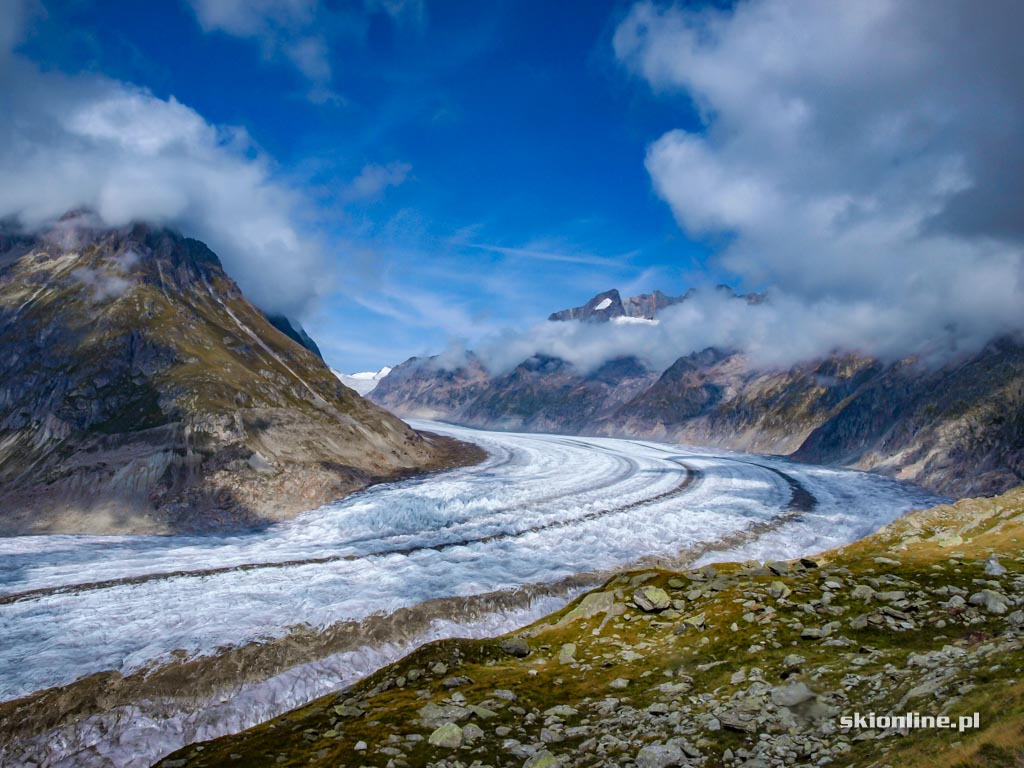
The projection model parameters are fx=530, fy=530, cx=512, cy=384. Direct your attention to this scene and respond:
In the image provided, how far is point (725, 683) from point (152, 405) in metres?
78.9

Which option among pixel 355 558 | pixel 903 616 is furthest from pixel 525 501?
pixel 903 616

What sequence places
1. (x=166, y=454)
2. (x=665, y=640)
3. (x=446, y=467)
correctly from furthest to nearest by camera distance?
(x=446, y=467) < (x=166, y=454) < (x=665, y=640)

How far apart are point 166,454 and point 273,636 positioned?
4447 centimetres

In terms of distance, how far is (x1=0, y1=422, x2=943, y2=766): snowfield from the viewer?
25.7 m

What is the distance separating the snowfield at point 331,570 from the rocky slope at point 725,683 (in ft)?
32.7

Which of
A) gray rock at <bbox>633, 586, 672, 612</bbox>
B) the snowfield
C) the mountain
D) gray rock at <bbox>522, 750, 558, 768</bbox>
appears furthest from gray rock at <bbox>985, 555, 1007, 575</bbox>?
the mountain

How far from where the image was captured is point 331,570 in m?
40.6

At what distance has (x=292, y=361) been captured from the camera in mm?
106750

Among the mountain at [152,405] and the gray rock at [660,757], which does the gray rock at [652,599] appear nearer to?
the gray rock at [660,757]

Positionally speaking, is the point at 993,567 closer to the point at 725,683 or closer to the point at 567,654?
the point at 725,683

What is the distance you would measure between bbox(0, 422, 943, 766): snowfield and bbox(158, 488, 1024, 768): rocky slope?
32.7 feet

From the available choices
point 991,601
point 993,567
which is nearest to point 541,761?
point 991,601

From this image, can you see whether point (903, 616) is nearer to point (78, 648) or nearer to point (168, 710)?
point (168, 710)

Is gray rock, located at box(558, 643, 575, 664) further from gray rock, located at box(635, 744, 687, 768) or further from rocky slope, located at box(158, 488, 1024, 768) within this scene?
gray rock, located at box(635, 744, 687, 768)
